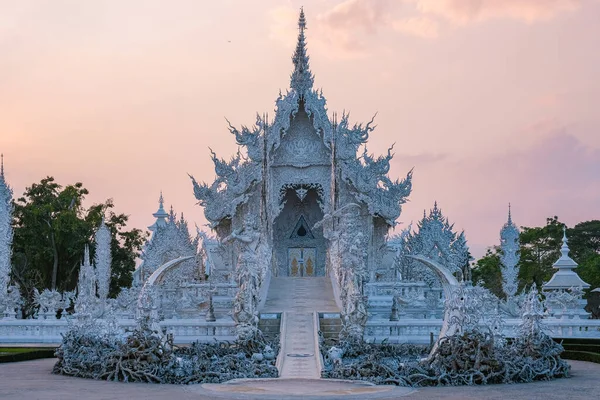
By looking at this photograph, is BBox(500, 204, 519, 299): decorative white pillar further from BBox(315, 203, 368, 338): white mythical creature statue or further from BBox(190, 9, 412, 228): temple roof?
BBox(315, 203, 368, 338): white mythical creature statue

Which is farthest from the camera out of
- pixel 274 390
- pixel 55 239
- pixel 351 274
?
pixel 55 239

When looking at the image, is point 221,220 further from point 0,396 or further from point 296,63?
point 0,396

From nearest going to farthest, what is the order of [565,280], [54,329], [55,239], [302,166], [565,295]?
1. [54,329]
2. [565,295]
3. [565,280]
4. [302,166]
5. [55,239]

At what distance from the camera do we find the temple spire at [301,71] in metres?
34.4

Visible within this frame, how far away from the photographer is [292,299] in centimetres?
2772

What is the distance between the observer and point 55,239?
43594 mm

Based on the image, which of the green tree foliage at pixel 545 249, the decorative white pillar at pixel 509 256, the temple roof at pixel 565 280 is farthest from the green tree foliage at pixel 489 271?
the temple roof at pixel 565 280

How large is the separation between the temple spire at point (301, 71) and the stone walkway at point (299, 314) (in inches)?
280

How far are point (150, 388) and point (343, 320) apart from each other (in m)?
8.46

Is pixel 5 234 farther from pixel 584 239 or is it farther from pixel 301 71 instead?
pixel 584 239

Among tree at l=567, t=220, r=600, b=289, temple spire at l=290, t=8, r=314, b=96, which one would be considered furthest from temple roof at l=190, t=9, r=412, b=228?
tree at l=567, t=220, r=600, b=289

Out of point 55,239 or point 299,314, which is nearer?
point 299,314

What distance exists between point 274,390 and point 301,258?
2055 centimetres

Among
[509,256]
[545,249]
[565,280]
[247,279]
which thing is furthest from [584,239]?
[247,279]
